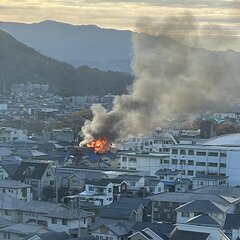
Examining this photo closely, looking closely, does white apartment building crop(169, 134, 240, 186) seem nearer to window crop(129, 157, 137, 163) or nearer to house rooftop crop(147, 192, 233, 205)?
window crop(129, 157, 137, 163)

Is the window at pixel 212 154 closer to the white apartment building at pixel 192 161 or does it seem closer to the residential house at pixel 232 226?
the white apartment building at pixel 192 161

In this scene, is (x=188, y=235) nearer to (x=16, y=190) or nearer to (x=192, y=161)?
(x=16, y=190)

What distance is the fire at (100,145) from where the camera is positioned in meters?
20.5

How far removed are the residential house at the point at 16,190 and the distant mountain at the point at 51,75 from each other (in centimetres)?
3816

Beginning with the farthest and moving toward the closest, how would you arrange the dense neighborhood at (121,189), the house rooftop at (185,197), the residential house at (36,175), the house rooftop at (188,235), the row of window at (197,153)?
the row of window at (197,153), the residential house at (36,175), the house rooftop at (185,197), the dense neighborhood at (121,189), the house rooftop at (188,235)

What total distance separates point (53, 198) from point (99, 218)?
3052mm

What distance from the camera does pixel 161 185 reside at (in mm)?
14594

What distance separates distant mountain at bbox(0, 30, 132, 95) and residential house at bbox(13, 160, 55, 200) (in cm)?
3669

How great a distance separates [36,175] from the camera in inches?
583

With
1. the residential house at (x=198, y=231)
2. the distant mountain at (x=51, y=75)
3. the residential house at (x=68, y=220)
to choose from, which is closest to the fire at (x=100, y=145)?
the residential house at (x=68, y=220)

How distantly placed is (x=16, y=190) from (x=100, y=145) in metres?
7.55

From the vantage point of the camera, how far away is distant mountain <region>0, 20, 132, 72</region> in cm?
10594

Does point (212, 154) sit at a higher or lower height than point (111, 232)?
higher

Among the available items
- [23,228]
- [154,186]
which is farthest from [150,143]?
[23,228]
